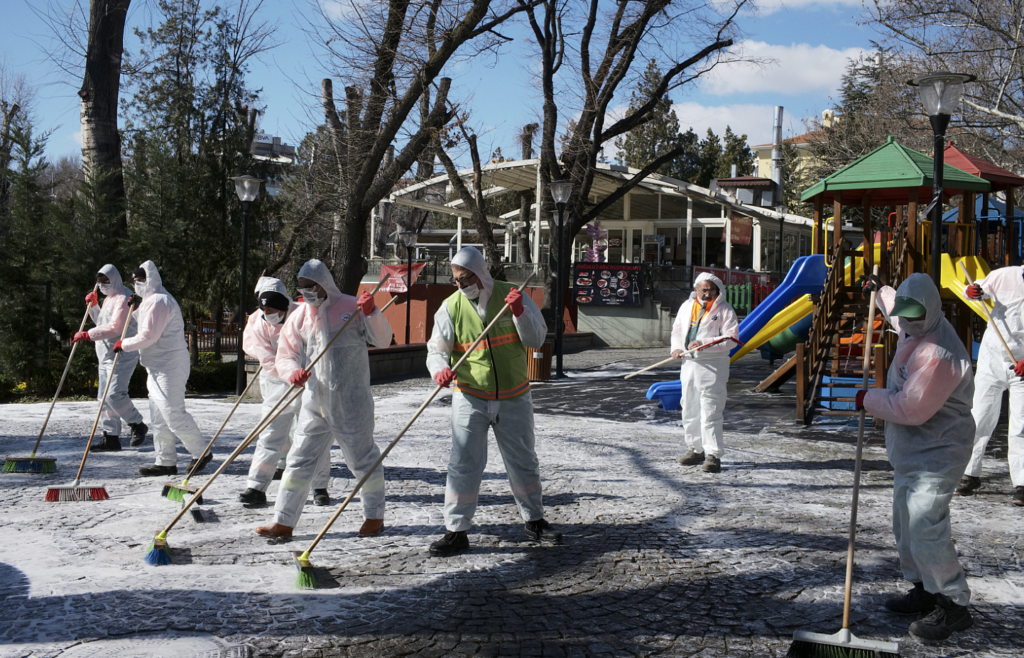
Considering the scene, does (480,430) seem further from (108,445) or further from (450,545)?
(108,445)

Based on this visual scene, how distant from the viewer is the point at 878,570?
4.57 metres

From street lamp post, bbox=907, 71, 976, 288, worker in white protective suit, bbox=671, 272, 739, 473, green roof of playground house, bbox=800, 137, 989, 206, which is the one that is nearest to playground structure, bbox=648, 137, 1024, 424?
green roof of playground house, bbox=800, 137, 989, 206

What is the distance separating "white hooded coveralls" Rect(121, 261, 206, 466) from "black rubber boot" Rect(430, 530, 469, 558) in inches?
116

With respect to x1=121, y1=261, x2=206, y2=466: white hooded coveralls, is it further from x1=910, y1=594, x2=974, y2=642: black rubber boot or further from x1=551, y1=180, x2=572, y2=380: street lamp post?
x1=551, y1=180, x2=572, y2=380: street lamp post

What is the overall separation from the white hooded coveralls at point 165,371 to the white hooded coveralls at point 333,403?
5.97 ft

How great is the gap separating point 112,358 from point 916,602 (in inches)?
279

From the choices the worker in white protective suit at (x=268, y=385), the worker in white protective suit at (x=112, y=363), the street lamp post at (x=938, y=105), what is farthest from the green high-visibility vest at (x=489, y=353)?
the street lamp post at (x=938, y=105)

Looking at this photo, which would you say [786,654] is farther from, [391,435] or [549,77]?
[549,77]

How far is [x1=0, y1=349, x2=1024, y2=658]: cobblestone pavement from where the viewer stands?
3604mm

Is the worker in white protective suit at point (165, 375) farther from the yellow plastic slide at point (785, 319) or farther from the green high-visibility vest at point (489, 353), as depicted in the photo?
the yellow plastic slide at point (785, 319)

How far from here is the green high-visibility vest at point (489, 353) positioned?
493 centimetres

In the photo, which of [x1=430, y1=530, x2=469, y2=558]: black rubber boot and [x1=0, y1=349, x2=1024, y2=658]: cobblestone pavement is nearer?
[x1=0, y1=349, x2=1024, y2=658]: cobblestone pavement

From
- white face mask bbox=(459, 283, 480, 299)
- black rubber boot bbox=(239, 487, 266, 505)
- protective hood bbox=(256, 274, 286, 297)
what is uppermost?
protective hood bbox=(256, 274, 286, 297)

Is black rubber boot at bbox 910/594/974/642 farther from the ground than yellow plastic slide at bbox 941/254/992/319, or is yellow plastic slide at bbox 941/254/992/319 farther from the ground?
yellow plastic slide at bbox 941/254/992/319
